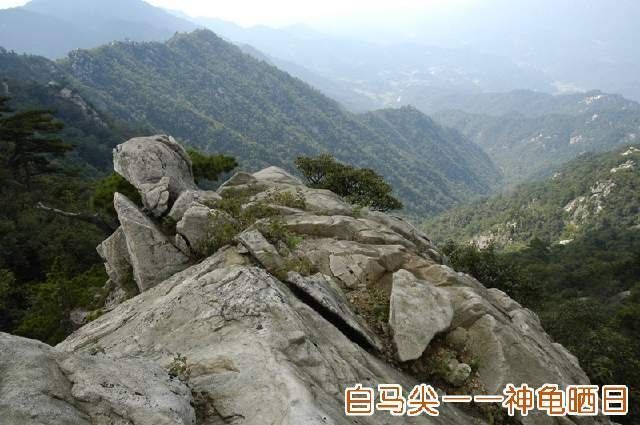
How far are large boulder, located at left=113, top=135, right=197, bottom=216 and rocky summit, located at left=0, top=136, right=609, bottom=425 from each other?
0.32 ft

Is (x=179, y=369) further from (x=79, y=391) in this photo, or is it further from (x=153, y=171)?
(x=153, y=171)

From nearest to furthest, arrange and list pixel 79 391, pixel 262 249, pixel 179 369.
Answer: pixel 79 391 < pixel 179 369 < pixel 262 249

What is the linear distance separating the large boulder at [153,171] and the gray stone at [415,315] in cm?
1272

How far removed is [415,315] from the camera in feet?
43.3

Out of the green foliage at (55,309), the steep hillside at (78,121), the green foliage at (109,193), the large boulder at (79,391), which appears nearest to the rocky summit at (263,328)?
the large boulder at (79,391)

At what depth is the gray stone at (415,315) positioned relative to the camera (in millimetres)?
12586

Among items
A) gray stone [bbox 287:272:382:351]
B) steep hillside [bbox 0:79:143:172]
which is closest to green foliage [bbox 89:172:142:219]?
gray stone [bbox 287:272:382:351]

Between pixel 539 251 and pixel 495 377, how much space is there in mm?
139074

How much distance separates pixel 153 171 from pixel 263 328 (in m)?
15.7

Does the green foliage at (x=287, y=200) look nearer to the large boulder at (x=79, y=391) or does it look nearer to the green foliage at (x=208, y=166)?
the green foliage at (x=208, y=166)

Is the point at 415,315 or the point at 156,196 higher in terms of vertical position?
the point at 415,315

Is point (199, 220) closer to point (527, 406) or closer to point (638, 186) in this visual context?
point (527, 406)

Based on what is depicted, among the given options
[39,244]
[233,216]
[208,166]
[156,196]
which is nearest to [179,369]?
[233,216]

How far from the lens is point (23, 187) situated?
5294cm
